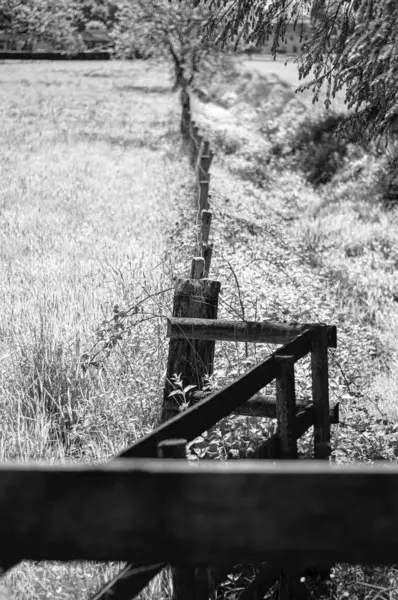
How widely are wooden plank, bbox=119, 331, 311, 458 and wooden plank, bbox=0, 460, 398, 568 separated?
2.66 feet

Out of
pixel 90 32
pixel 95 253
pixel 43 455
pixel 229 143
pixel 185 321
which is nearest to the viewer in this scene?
pixel 185 321

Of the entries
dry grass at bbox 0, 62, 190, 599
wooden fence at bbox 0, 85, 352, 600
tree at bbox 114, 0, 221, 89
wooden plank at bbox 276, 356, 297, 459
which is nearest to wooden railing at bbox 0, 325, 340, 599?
wooden fence at bbox 0, 85, 352, 600

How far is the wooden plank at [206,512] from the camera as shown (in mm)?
1028

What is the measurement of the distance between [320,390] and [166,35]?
24.2 metres

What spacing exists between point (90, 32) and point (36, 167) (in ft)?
60.5

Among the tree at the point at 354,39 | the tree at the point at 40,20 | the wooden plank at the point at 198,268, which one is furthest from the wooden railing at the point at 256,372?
the tree at the point at 40,20

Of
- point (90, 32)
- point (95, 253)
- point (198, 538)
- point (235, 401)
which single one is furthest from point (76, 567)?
point (90, 32)

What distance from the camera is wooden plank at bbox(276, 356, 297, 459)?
312 centimetres

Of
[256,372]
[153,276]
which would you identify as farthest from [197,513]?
[153,276]

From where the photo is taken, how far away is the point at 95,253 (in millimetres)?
8703

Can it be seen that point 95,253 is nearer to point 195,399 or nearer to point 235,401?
point 195,399

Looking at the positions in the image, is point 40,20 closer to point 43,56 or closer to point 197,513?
point 43,56

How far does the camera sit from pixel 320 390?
3.61 meters

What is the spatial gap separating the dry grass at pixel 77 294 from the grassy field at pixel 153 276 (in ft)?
0.06
